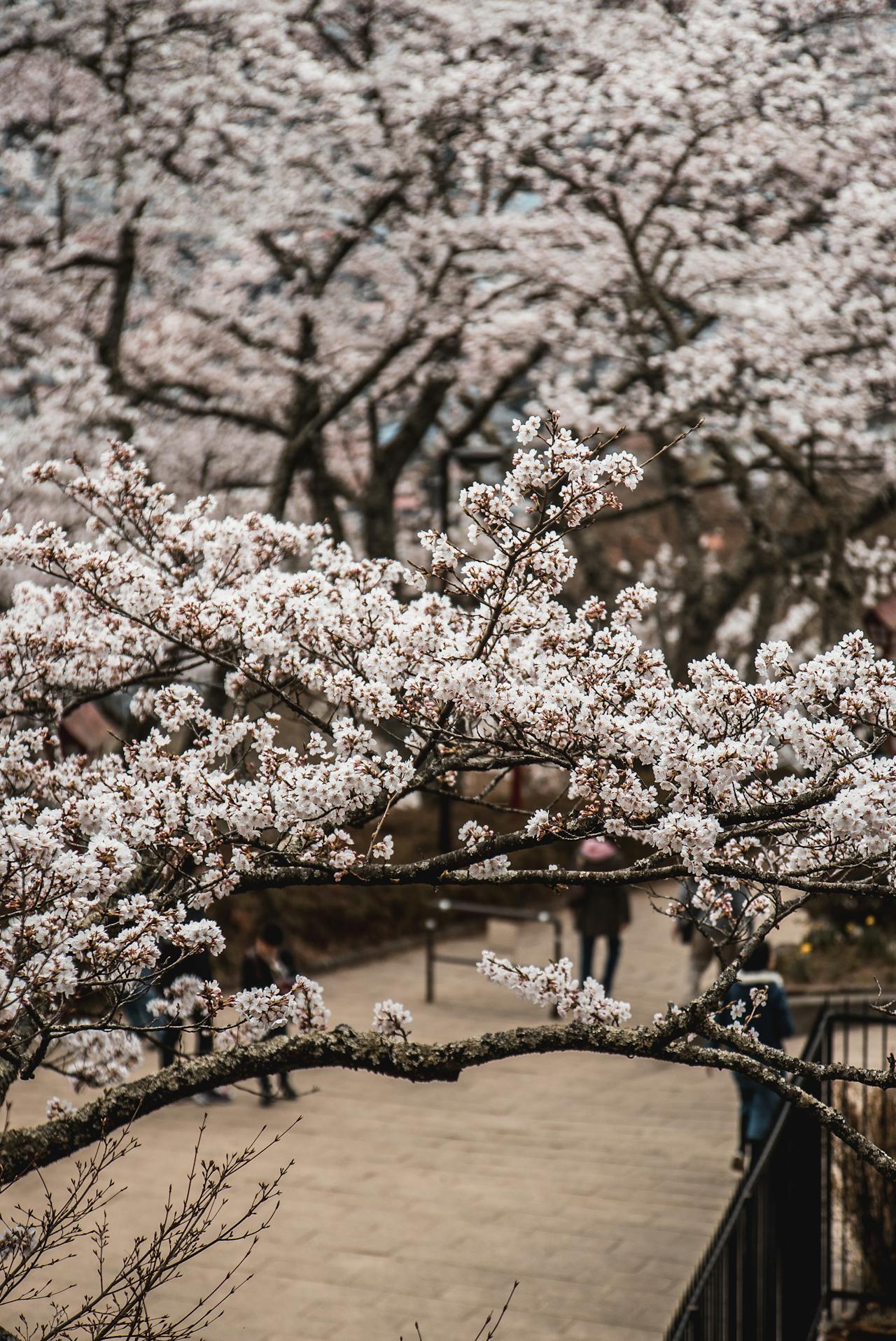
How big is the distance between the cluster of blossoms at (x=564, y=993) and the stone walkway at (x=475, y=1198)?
1378 millimetres

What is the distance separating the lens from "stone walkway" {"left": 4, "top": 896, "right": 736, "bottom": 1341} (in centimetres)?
652

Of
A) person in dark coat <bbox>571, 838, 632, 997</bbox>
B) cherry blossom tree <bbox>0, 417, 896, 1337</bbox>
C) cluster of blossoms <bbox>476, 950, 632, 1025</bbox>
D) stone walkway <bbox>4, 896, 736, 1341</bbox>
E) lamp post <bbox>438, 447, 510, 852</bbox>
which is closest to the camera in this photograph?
cherry blossom tree <bbox>0, 417, 896, 1337</bbox>

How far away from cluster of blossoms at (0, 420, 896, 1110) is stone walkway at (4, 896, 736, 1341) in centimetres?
152

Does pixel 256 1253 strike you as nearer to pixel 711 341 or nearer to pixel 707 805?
pixel 707 805

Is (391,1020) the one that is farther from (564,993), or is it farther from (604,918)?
(604,918)

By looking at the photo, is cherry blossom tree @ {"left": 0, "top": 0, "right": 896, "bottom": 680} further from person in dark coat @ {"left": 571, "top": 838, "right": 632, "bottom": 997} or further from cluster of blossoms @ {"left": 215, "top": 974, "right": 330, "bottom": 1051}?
cluster of blossoms @ {"left": 215, "top": 974, "right": 330, "bottom": 1051}

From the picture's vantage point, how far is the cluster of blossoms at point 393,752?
372 cm

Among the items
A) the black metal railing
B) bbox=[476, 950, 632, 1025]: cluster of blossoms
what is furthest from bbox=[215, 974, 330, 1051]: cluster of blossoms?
the black metal railing

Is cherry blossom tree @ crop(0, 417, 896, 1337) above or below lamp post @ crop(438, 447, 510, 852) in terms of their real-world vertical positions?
above

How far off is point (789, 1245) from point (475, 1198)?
90.4 inches

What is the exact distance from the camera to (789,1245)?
631 cm

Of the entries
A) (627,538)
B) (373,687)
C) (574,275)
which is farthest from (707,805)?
(627,538)

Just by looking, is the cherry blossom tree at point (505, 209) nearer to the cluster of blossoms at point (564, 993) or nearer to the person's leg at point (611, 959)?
the person's leg at point (611, 959)

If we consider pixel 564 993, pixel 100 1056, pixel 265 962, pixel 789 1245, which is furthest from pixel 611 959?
pixel 564 993
